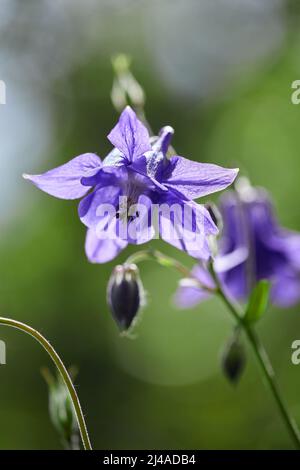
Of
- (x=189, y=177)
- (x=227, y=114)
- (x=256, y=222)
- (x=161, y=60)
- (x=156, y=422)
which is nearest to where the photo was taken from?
(x=189, y=177)

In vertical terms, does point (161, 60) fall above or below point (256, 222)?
above

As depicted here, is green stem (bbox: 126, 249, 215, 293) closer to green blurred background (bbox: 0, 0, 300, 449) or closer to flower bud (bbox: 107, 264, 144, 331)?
flower bud (bbox: 107, 264, 144, 331)

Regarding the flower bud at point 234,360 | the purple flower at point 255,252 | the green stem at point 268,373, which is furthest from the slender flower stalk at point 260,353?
the purple flower at point 255,252

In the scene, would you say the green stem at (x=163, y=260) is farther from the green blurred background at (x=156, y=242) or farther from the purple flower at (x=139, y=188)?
the green blurred background at (x=156, y=242)

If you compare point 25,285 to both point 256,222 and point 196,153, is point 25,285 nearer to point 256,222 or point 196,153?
point 196,153
